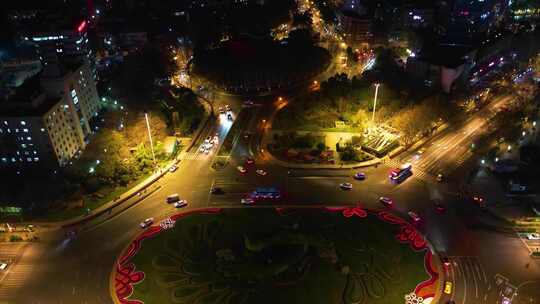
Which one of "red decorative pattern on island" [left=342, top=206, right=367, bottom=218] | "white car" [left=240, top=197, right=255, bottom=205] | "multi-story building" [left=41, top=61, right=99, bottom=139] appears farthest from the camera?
"multi-story building" [left=41, top=61, right=99, bottom=139]

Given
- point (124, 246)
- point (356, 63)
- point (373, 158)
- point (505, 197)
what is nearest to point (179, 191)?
point (124, 246)

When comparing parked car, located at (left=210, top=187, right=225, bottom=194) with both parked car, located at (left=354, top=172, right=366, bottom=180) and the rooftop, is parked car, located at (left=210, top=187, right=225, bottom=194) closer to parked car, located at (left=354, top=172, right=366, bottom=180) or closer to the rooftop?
parked car, located at (left=354, top=172, right=366, bottom=180)

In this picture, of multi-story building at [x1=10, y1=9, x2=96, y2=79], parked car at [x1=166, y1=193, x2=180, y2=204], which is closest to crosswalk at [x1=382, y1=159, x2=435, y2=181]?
parked car at [x1=166, y1=193, x2=180, y2=204]

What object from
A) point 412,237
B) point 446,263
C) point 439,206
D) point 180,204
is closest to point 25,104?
point 180,204

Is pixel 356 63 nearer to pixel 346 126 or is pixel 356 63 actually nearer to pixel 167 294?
pixel 346 126

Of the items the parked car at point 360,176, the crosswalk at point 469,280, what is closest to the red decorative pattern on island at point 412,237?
the crosswalk at point 469,280

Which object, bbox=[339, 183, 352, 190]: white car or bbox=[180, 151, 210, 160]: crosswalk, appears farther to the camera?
bbox=[180, 151, 210, 160]: crosswalk
